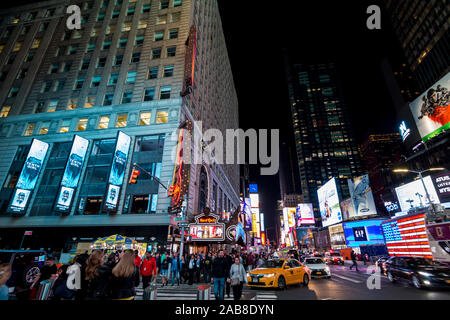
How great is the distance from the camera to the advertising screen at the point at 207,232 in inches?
963

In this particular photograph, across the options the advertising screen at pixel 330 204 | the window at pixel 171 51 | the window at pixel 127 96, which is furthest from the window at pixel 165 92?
the advertising screen at pixel 330 204

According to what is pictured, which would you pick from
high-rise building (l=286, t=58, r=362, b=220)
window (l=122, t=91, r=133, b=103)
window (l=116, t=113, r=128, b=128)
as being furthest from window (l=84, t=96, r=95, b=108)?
high-rise building (l=286, t=58, r=362, b=220)

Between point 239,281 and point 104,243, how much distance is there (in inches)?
662

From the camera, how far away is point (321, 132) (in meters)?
163

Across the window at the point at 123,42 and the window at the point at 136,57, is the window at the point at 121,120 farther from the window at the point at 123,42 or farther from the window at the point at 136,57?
the window at the point at 123,42

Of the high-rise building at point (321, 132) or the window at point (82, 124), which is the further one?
the high-rise building at point (321, 132)

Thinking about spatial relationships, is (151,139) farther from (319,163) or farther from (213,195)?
(319,163)

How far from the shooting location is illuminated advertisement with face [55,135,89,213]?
23.9 metres

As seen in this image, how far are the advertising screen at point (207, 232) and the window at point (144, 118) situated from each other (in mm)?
14497

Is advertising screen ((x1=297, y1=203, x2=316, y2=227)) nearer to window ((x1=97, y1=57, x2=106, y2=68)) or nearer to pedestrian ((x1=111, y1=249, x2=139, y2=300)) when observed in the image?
window ((x1=97, y1=57, x2=106, y2=68))

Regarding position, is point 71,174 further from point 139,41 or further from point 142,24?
point 142,24

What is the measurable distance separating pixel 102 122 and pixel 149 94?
24.0 ft

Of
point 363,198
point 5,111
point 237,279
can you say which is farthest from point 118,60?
point 363,198

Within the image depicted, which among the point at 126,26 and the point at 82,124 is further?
the point at 126,26
